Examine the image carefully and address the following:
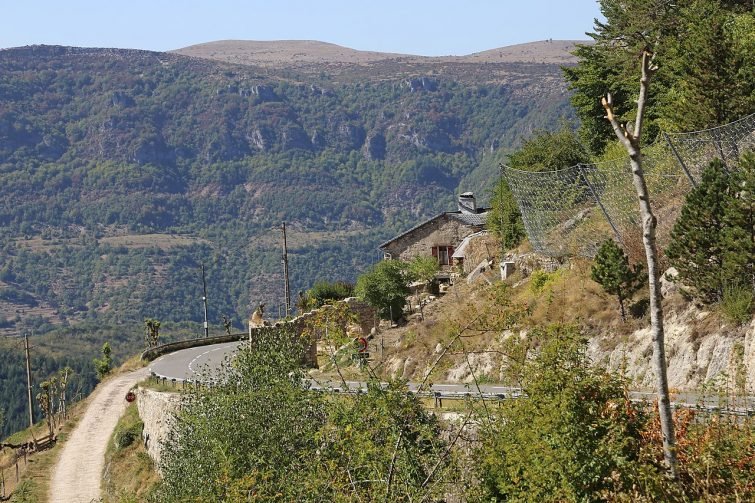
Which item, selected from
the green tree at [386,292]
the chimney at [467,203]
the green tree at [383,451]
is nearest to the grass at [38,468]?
the green tree at [386,292]

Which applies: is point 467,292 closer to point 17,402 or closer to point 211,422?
point 211,422

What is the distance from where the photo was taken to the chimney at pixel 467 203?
81.1 meters

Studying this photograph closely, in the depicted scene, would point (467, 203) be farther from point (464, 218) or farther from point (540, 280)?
point (540, 280)

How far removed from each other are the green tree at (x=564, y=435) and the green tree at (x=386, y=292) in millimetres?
28701

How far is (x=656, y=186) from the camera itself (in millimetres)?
32781

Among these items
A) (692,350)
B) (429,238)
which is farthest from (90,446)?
(692,350)

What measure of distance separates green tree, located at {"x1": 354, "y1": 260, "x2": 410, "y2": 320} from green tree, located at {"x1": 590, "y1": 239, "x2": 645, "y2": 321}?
18181 millimetres

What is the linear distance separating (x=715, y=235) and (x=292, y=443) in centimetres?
1084

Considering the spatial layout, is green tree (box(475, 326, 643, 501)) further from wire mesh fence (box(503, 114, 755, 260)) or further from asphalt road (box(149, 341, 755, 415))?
wire mesh fence (box(503, 114, 755, 260))

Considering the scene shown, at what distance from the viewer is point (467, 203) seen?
8169cm

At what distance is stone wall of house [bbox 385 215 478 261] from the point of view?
72125 millimetres

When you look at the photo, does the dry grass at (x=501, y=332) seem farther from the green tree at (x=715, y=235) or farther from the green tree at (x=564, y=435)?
the green tree at (x=564, y=435)

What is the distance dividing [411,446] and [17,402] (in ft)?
438

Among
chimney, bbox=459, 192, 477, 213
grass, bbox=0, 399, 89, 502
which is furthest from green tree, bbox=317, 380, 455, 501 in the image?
chimney, bbox=459, 192, 477, 213
